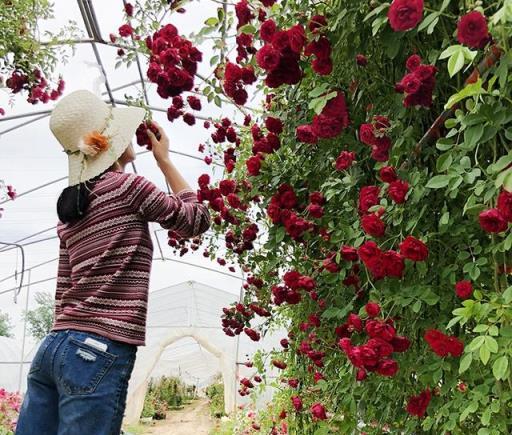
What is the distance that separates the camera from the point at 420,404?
1108mm

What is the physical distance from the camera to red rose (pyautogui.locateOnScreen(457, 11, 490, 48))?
2.46 feet

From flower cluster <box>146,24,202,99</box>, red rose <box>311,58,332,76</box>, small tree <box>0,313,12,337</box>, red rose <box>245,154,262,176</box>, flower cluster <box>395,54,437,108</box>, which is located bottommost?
flower cluster <box>395,54,437,108</box>

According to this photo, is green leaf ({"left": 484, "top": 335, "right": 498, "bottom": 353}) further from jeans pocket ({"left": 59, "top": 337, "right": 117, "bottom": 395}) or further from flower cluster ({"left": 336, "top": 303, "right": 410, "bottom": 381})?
jeans pocket ({"left": 59, "top": 337, "right": 117, "bottom": 395})

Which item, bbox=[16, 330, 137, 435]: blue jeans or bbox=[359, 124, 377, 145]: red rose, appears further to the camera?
bbox=[16, 330, 137, 435]: blue jeans

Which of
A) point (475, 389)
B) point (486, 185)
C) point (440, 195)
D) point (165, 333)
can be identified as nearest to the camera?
point (486, 185)

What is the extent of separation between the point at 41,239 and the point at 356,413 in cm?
794

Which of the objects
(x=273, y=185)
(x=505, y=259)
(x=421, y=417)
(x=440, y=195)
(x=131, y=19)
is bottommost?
(x=421, y=417)

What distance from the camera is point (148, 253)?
4.69 ft

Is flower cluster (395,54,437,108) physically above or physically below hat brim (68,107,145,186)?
below

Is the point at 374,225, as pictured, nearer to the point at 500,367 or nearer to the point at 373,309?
the point at 373,309

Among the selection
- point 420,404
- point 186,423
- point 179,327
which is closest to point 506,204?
point 420,404

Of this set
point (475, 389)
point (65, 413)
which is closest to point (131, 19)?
point (65, 413)

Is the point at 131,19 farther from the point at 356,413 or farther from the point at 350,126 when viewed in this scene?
the point at 356,413

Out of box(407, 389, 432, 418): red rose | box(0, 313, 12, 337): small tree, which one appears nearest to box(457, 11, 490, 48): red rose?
box(407, 389, 432, 418): red rose
